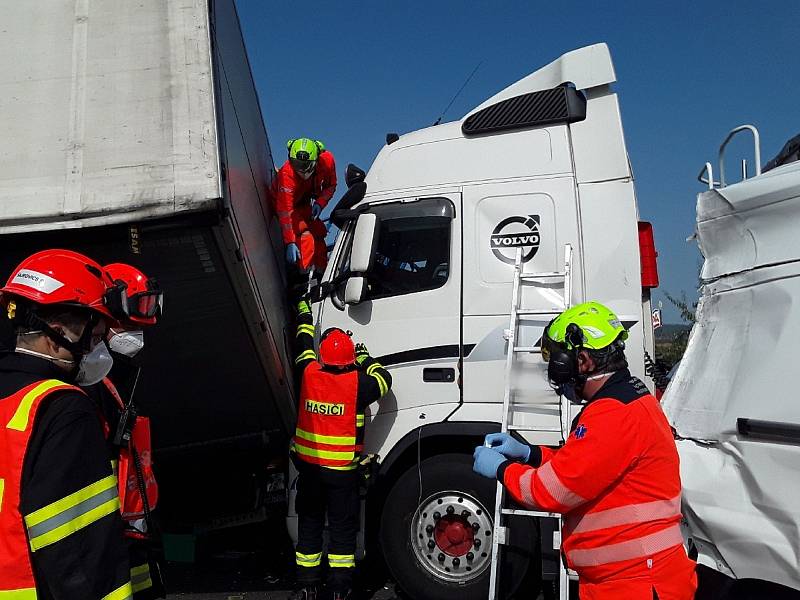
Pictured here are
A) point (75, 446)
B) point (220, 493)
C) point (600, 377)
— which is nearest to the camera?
point (75, 446)

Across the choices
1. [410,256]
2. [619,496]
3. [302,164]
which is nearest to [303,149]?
[302,164]

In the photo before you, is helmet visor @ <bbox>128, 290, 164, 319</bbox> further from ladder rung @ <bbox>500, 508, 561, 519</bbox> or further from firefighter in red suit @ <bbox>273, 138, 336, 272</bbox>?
firefighter in red suit @ <bbox>273, 138, 336, 272</bbox>

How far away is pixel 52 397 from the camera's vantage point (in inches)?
66.1

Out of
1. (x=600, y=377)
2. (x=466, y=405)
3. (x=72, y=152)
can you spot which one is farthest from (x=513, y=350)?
(x=72, y=152)

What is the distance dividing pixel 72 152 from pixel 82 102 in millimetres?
226

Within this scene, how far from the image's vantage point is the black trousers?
4148 mm

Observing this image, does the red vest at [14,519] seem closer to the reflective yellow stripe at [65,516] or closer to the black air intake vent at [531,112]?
the reflective yellow stripe at [65,516]

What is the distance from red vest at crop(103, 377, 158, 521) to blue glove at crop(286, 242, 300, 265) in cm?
230

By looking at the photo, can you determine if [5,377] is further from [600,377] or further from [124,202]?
[600,377]

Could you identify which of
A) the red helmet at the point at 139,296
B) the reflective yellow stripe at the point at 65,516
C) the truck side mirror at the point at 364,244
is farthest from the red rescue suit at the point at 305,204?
the reflective yellow stripe at the point at 65,516

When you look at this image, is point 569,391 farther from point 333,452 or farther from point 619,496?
point 333,452

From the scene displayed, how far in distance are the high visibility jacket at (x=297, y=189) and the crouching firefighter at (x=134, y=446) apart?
6.95 feet

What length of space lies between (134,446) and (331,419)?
1.70 m

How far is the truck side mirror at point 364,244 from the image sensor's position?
166 inches
